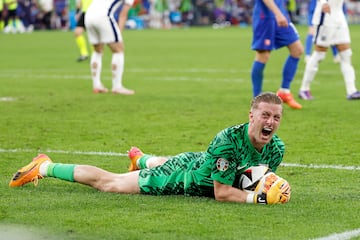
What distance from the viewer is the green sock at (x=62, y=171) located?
7.67 meters

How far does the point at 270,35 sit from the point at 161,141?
3.47 m

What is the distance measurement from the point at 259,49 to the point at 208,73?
7.06 m

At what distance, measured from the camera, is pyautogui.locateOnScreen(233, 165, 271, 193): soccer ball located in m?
7.16

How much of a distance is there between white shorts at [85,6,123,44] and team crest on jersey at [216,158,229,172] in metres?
9.54

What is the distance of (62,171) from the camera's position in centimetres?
771

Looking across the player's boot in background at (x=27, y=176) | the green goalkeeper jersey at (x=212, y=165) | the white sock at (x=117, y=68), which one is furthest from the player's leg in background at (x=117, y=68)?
the green goalkeeper jersey at (x=212, y=165)

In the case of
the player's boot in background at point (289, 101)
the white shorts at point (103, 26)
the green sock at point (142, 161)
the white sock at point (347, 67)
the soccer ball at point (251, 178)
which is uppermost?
the soccer ball at point (251, 178)

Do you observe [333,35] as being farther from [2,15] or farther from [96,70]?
[2,15]

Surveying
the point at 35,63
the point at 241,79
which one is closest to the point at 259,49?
the point at 241,79

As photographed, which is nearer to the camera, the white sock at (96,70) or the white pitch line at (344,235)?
the white pitch line at (344,235)

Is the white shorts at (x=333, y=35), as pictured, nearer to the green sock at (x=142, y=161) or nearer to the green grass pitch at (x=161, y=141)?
the green grass pitch at (x=161, y=141)

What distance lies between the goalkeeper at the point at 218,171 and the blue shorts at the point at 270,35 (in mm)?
6219

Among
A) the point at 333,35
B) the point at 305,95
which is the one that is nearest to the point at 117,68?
the point at 305,95

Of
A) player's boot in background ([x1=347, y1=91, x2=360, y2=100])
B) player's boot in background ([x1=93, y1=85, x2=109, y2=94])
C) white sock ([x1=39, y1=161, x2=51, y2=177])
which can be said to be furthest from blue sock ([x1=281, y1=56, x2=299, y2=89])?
white sock ([x1=39, y1=161, x2=51, y2=177])
